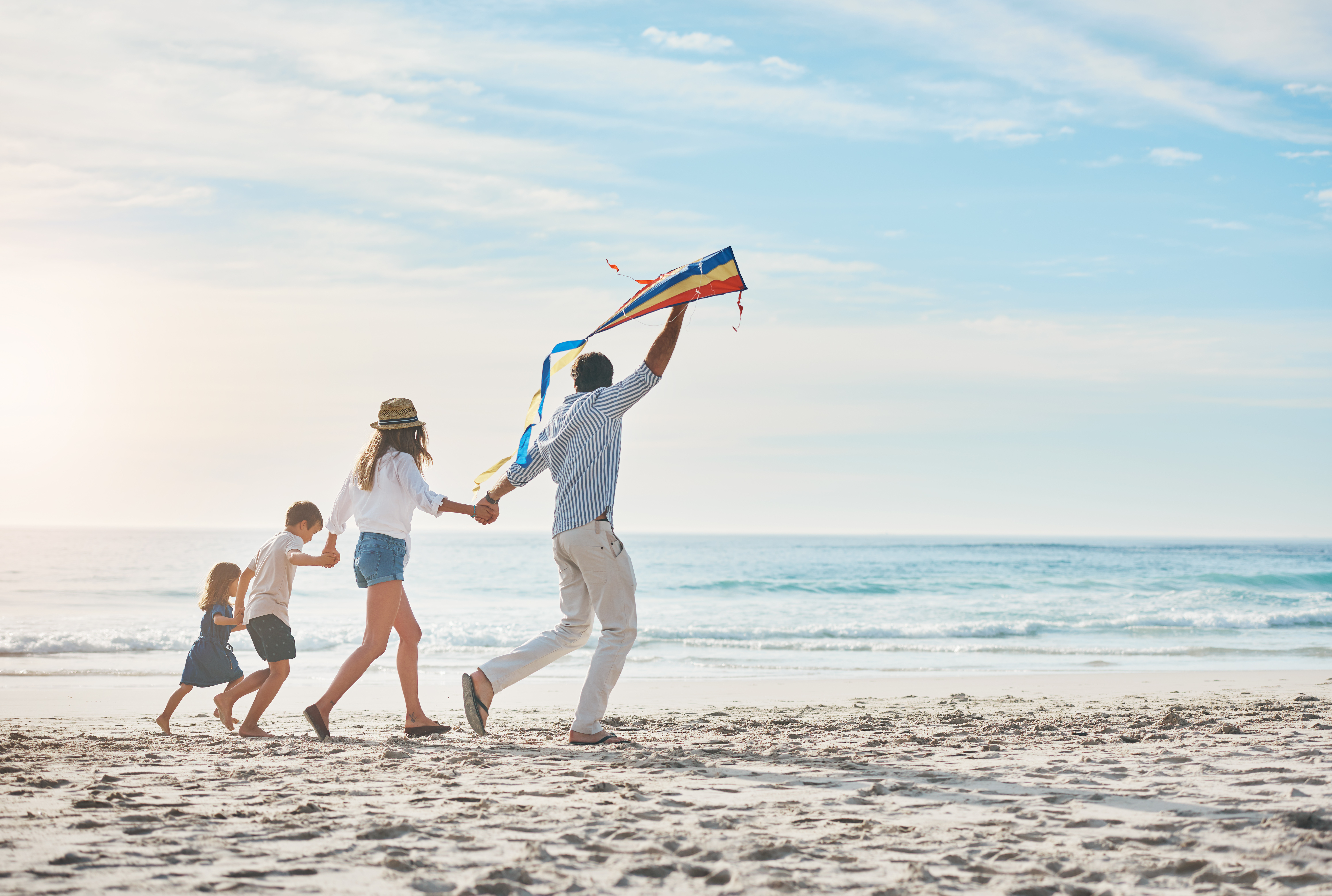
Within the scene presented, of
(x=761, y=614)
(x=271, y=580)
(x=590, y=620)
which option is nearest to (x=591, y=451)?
(x=590, y=620)

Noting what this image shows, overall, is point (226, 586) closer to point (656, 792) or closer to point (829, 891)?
point (656, 792)

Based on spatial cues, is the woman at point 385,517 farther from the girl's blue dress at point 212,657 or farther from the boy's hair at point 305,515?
the girl's blue dress at point 212,657

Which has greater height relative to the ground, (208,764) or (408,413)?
(408,413)

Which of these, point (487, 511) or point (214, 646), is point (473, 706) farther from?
point (214, 646)

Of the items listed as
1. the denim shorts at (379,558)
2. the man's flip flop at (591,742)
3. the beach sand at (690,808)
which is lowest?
the man's flip flop at (591,742)

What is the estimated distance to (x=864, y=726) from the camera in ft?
17.8

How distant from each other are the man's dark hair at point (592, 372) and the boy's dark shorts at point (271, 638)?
2.15 m

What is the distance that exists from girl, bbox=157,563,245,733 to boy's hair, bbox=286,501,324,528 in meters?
0.43

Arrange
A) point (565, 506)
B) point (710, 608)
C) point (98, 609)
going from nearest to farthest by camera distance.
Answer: point (565, 506) → point (98, 609) → point (710, 608)

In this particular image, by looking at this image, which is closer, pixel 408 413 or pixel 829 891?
pixel 829 891

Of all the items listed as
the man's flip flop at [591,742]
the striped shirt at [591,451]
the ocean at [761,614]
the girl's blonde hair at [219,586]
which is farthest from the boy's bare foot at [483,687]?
the ocean at [761,614]

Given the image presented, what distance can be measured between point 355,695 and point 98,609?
13.5 metres

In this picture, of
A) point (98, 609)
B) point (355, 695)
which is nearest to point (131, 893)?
point (355, 695)

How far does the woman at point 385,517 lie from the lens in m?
4.68
